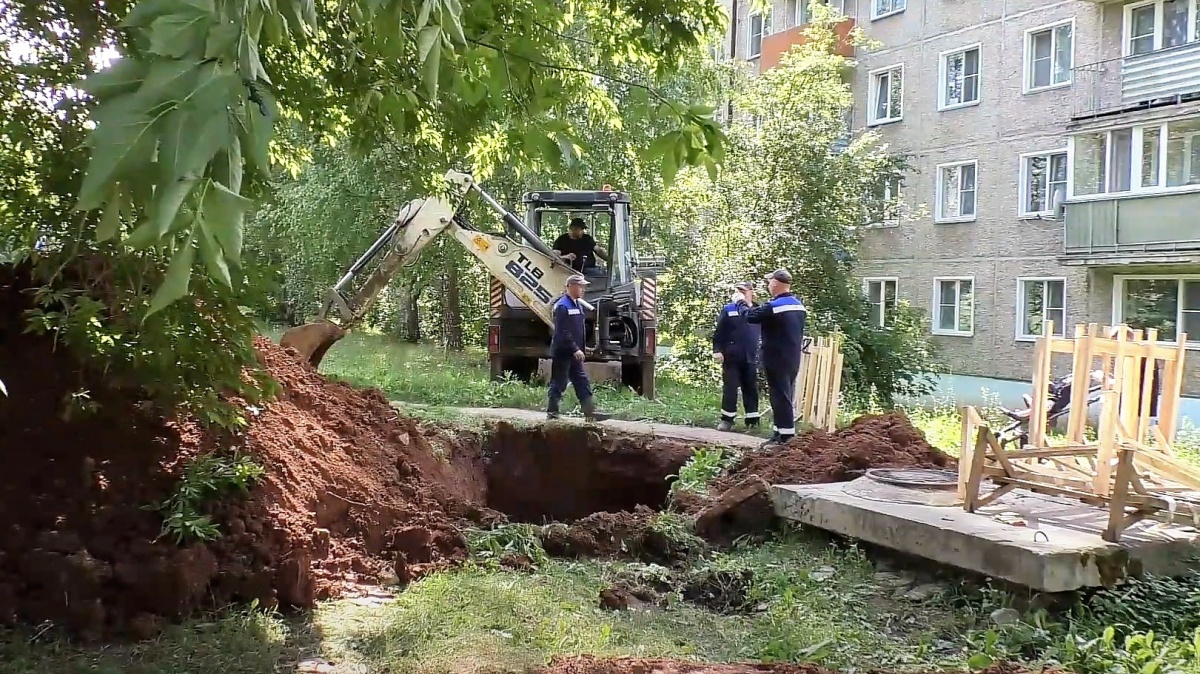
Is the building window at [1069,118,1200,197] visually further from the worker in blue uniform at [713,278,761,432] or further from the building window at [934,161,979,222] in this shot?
the worker in blue uniform at [713,278,761,432]

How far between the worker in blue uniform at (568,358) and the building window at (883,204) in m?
8.39

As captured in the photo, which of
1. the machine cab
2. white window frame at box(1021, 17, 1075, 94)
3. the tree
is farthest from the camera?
white window frame at box(1021, 17, 1075, 94)

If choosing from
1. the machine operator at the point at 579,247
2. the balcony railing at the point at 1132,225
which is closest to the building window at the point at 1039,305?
the balcony railing at the point at 1132,225

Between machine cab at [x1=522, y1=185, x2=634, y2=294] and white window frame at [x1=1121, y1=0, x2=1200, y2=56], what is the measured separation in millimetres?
11236

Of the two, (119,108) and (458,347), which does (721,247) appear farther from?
(119,108)

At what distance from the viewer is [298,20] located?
177cm

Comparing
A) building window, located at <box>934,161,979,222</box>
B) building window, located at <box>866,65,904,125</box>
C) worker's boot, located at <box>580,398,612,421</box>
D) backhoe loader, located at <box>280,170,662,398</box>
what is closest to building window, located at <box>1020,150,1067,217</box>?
building window, located at <box>934,161,979,222</box>

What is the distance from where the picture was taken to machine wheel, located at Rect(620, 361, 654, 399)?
14.6 metres

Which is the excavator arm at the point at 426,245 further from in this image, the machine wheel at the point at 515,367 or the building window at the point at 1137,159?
the building window at the point at 1137,159

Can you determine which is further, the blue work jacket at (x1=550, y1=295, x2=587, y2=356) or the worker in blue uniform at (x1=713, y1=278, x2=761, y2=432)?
the blue work jacket at (x1=550, y1=295, x2=587, y2=356)

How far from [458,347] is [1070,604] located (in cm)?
2365

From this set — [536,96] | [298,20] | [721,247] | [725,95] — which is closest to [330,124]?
[536,96]

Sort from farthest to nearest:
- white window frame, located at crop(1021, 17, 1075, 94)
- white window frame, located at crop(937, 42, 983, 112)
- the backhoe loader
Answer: white window frame, located at crop(937, 42, 983, 112) → white window frame, located at crop(1021, 17, 1075, 94) → the backhoe loader

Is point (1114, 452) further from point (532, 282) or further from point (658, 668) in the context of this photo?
point (532, 282)
